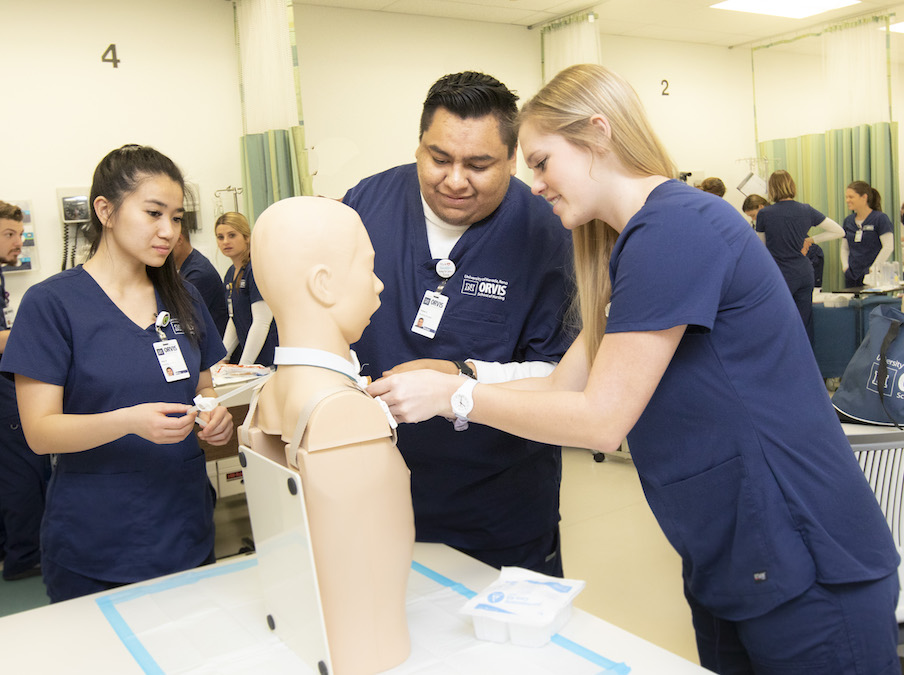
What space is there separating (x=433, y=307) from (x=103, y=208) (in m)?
0.78

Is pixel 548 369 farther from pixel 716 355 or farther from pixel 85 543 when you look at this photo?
pixel 85 543

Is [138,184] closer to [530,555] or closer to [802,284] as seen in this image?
[530,555]

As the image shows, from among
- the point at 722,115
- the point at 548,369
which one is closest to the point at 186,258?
the point at 548,369

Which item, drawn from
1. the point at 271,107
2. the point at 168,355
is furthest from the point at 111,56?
the point at 168,355

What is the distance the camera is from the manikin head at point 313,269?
126 cm

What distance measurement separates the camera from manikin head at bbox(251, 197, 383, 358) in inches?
49.6

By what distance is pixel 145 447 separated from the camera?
5.68ft

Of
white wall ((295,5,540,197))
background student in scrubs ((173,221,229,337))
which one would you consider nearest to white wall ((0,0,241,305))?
white wall ((295,5,540,197))

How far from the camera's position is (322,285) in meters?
1.27

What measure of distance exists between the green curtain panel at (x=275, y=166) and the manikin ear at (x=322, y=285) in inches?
158

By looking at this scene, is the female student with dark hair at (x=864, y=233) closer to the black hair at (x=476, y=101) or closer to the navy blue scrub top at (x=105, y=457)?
the black hair at (x=476, y=101)

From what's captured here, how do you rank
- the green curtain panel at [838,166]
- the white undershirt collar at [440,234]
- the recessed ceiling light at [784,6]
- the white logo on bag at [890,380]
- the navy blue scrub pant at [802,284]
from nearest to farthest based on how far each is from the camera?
1. the white undershirt collar at [440,234]
2. the white logo on bag at [890,380]
3. the navy blue scrub pant at [802,284]
4. the recessed ceiling light at [784,6]
5. the green curtain panel at [838,166]

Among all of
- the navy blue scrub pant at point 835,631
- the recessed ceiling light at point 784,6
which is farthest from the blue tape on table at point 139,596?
the recessed ceiling light at point 784,6

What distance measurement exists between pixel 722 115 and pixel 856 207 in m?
2.28
